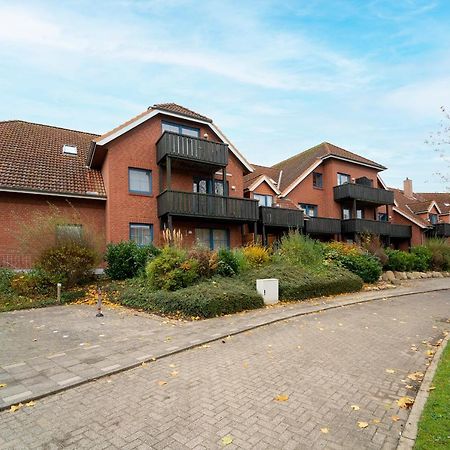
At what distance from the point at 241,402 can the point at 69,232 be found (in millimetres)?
9810

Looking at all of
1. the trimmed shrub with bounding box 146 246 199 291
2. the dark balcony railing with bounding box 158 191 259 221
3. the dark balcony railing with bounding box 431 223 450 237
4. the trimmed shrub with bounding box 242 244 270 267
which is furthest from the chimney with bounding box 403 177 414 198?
the trimmed shrub with bounding box 146 246 199 291

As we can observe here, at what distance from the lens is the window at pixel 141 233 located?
17844 millimetres

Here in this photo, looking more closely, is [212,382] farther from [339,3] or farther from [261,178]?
[261,178]

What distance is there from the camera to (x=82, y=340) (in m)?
7.15

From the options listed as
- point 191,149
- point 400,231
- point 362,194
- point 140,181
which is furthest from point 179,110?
point 400,231

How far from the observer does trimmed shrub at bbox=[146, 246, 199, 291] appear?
11008 millimetres

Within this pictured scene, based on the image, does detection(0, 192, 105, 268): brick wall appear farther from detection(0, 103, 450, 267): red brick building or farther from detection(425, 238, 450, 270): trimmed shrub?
detection(425, 238, 450, 270): trimmed shrub

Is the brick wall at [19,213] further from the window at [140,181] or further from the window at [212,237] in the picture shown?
the window at [212,237]

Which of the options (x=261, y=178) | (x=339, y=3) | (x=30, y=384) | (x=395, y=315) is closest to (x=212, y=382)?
(x=30, y=384)

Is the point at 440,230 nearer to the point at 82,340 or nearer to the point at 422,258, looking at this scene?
the point at 422,258

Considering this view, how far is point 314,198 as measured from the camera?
2866 cm

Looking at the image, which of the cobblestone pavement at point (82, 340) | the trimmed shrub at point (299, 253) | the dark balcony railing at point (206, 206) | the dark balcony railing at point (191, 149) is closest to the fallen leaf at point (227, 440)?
the cobblestone pavement at point (82, 340)

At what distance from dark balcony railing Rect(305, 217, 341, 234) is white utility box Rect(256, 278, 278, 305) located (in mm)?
14477

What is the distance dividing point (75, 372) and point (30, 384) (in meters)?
0.62
